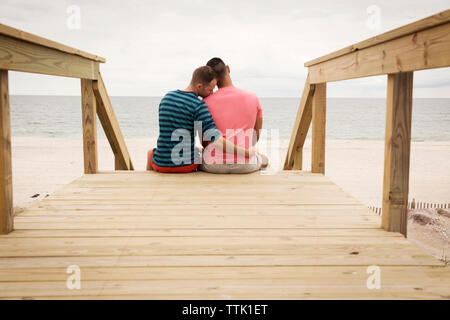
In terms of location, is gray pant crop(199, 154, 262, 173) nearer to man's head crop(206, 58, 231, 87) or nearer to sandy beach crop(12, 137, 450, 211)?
man's head crop(206, 58, 231, 87)

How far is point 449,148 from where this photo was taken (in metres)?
15.4

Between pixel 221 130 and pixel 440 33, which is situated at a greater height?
pixel 440 33

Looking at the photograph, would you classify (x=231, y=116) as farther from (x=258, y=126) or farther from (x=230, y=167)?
(x=230, y=167)

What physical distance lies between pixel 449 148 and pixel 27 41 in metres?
16.3

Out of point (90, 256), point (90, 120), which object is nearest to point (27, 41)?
point (90, 256)

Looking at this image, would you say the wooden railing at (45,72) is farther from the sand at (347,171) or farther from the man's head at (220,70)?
the sand at (347,171)

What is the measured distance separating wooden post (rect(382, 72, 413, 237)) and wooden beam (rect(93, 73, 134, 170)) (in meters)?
2.52

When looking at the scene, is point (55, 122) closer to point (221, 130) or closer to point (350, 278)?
point (221, 130)

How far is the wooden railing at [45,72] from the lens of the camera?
6.34 ft

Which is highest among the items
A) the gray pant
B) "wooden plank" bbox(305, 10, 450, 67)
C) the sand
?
"wooden plank" bbox(305, 10, 450, 67)

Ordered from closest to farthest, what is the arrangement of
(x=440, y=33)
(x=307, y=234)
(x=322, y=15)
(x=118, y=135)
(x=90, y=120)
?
(x=440, y=33) < (x=307, y=234) < (x=90, y=120) < (x=118, y=135) < (x=322, y=15)

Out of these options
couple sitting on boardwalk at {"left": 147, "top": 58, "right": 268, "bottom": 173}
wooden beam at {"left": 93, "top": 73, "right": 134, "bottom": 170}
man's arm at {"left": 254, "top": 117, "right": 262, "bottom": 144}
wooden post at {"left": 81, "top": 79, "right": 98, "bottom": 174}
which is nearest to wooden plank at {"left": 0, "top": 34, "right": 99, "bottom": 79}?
wooden post at {"left": 81, "top": 79, "right": 98, "bottom": 174}

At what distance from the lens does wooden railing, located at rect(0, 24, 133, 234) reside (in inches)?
76.1

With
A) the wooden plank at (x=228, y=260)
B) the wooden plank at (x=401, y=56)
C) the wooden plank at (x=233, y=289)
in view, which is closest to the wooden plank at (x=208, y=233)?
the wooden plank at (x=228, y=260)
